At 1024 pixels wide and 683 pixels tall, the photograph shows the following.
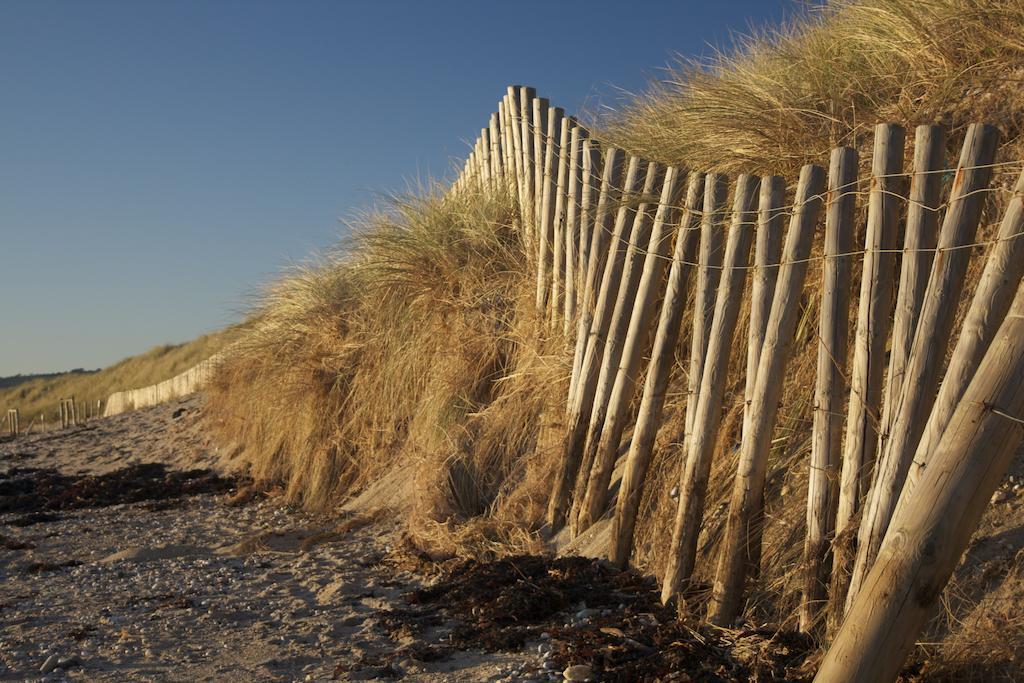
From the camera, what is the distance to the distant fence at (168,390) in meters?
14.1

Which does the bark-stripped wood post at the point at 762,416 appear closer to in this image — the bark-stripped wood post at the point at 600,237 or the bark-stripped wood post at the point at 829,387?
the bark-stripped wood post at the point at 829,387

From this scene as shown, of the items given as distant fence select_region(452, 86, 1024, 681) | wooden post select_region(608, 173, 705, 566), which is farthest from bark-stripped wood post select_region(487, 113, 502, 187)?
wooden post select_region(608, 173, 705, 566)

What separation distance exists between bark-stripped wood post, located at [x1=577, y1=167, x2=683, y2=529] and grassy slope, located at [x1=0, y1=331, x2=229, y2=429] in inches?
580

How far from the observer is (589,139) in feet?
19.8

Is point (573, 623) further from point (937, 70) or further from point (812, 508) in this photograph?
point (937, 70)

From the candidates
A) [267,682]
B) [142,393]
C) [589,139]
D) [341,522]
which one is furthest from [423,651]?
[142,393]

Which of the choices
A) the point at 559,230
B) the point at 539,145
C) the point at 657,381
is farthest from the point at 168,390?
→ the point at 657,381

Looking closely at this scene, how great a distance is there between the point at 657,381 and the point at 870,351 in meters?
1.23

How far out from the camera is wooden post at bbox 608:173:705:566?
4285mm

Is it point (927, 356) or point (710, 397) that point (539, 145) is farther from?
point (927, 356)

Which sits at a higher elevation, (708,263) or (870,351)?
(708,263)

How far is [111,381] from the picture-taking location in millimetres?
22000

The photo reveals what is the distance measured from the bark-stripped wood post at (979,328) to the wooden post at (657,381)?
158 cm

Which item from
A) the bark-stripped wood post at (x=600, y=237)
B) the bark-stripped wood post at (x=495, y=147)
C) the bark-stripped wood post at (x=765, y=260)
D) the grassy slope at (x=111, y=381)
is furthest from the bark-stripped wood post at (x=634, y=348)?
the grassy slope at (x=111, y=381)
